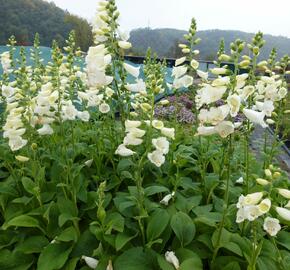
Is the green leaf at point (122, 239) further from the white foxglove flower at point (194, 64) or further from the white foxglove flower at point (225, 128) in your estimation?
the white foxglove flower at point (194, 64)

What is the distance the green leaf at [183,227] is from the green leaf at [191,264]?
221 millimetres

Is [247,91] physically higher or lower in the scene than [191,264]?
higher

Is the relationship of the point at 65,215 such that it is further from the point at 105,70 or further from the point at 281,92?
the point at 281,92

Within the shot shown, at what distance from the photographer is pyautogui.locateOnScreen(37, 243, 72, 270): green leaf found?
101 inches

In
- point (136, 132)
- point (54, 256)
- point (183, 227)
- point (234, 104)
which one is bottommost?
point (54, 256)

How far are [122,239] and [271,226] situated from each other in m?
1.11

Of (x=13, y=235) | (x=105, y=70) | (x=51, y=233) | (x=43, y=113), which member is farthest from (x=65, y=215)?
(x=105, y=70)

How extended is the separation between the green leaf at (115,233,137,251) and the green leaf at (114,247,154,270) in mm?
74

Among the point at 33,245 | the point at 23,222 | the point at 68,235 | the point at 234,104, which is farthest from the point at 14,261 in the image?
the point at 234,104

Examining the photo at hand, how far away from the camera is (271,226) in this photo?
193 cm

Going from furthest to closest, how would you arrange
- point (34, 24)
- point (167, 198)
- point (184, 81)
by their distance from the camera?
point (34, 24)
point (184, 81)
point (167, 198)

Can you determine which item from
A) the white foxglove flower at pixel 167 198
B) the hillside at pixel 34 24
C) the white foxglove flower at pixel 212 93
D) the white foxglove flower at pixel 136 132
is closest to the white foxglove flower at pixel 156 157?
the white foxglove flower at pixel 136 132

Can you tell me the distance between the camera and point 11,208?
10.5ft

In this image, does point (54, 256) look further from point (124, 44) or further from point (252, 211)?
point (124, 44)
